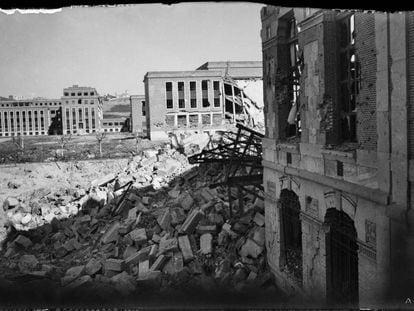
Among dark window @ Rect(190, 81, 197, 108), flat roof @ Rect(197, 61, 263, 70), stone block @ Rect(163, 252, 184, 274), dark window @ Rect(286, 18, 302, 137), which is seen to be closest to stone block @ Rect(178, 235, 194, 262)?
stone block @ Rect(163, 252, 184, 274)

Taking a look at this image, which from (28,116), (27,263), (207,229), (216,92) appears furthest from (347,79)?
(28,116)

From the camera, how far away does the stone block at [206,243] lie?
1108 centimetres

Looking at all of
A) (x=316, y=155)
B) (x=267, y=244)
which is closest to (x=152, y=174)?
(x=267, y=244)

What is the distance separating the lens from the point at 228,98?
34.4 meters

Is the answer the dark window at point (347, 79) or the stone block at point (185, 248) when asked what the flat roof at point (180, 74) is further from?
the dark window at point (347, 79)

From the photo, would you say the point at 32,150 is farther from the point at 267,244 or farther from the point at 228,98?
the point at 267,244

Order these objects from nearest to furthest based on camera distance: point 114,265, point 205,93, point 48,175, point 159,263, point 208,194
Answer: point 159,263
point 114,265
point 208,194
point 48,175
point 205,93

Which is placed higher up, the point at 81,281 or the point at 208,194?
the point at 208,194

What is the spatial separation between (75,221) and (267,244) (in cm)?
864

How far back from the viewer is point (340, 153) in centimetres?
689

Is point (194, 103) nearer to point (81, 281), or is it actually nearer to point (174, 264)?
point (174, 264)

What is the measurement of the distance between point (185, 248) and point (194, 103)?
2403 centimetres

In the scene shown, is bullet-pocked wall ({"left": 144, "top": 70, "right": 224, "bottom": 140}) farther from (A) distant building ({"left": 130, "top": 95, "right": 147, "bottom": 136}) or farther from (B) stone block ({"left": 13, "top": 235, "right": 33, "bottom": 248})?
(B) stone block ({"left": 13, "top": 235, "right": 33, "bottom": 248})

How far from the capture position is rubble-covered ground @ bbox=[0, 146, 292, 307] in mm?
10305
